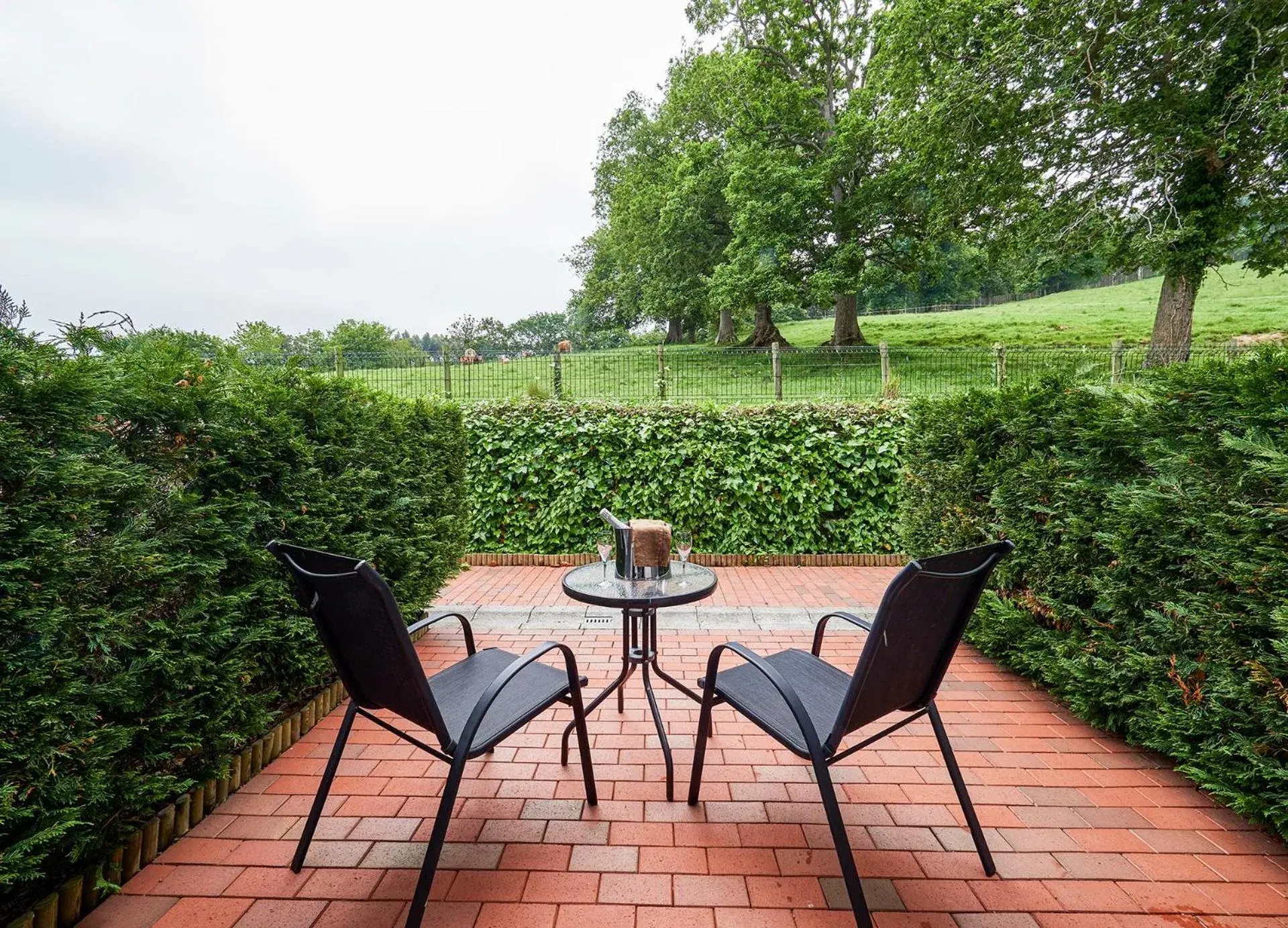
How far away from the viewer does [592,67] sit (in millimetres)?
19703

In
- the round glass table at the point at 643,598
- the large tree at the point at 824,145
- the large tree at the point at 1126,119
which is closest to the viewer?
the round glass table at the point at 643,598

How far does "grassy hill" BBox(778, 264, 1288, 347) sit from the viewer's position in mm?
18828

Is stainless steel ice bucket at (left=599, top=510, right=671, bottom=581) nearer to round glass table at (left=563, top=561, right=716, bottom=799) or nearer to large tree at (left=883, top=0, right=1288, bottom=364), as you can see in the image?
round glass table at (left=563, top=561, right=716, bottom=799)

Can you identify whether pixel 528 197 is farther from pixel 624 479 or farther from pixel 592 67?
pixel 624 479

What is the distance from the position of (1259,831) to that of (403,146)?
645 inches

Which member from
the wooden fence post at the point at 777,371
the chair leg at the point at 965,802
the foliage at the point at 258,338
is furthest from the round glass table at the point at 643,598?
the wooden fence post at the point at 777,371

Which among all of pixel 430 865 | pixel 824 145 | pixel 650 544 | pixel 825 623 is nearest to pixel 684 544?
pixel 650 544

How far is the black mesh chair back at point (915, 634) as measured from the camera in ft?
5.18

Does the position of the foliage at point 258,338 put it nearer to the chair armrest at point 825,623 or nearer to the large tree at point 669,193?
the chair armrest at point 825,623

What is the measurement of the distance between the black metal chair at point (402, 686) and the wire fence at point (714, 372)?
6.71 meters

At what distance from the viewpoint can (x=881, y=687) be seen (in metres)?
1.69

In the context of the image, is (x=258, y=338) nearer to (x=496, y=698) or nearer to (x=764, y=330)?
(x=496, y=698)

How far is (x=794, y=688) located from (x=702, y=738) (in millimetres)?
381

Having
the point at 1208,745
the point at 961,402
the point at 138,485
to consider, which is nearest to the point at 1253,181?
the point at 961,402
